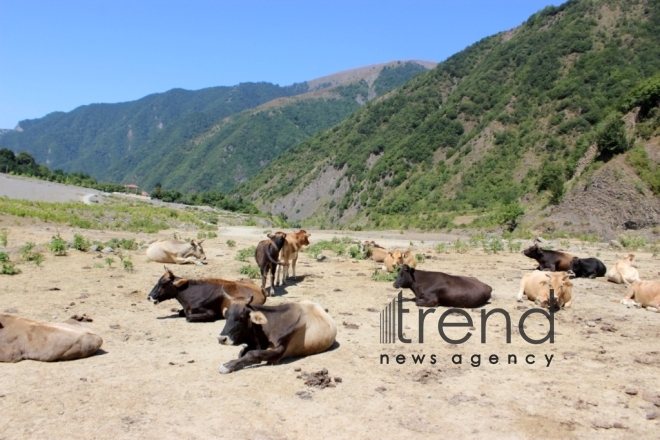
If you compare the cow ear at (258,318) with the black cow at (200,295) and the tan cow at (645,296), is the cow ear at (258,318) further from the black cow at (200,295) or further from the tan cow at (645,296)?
the tan cow at (645,296)

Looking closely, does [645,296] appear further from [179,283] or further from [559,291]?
[179,283]

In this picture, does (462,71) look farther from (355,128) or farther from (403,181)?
(403,181)

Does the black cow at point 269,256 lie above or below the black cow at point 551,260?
above

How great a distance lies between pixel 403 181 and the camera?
87.6 metres

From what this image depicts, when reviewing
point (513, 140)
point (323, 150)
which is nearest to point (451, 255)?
point (513, 140)

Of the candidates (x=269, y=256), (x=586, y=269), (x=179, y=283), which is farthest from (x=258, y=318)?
(x=586, y=269)

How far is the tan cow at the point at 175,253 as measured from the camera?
1742cm

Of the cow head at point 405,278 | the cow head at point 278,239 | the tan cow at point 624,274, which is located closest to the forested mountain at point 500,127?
the tan cow at point 624,274

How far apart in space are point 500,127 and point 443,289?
71.6 m

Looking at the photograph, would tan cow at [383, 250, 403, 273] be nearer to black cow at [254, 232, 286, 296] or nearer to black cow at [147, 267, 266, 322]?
black cow at [254, 232, 286, 296]

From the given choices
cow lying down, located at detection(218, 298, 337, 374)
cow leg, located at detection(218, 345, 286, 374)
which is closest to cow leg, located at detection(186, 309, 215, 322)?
cow lying down, located at detection(218, 298, 337, 374)

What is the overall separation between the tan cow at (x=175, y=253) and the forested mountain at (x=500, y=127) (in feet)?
98.1

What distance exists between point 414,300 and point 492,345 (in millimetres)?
3625

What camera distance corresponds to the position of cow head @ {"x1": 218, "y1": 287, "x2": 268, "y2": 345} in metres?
7.89
